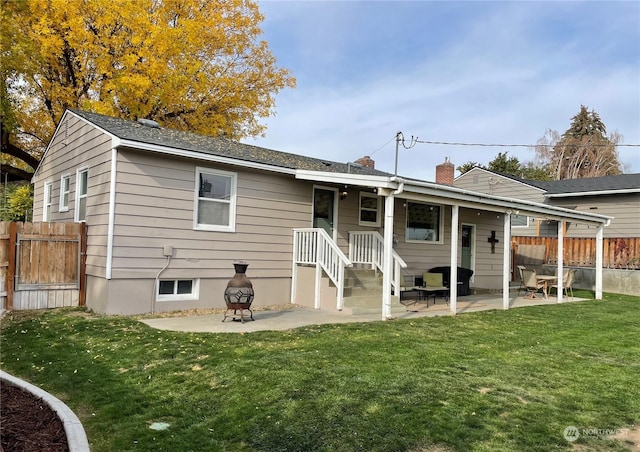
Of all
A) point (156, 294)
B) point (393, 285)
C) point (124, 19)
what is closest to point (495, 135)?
point (393, 285)

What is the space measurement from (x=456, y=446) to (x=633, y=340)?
5.66 metres

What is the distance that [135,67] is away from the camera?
56.5 feet

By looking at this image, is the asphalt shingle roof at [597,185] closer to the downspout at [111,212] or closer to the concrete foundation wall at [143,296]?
the concrete foundation wall at [143,296]

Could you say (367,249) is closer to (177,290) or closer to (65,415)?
(177,290)

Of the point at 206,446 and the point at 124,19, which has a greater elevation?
the point at 124,19

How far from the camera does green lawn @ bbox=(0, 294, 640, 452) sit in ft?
11.0

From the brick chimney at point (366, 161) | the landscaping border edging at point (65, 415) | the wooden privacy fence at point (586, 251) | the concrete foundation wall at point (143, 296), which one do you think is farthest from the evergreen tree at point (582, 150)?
the landscaping border edging at point (65, 415)

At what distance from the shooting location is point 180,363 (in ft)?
16.6

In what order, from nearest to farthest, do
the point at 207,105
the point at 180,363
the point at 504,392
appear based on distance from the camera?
1. the point at 504,392
2. the point at 180,363
3. the point at 207,105

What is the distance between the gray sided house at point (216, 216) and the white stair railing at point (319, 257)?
2 cm

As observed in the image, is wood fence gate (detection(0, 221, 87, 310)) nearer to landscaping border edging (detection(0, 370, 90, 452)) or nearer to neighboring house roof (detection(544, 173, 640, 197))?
landscaping border edging (detection(0, 370, 90, 452))

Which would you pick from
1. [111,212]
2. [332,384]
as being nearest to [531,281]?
[332,384]

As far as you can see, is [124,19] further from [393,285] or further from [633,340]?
[633,340]

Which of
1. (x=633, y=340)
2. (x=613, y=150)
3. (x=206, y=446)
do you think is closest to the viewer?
(x=206, y=446)
